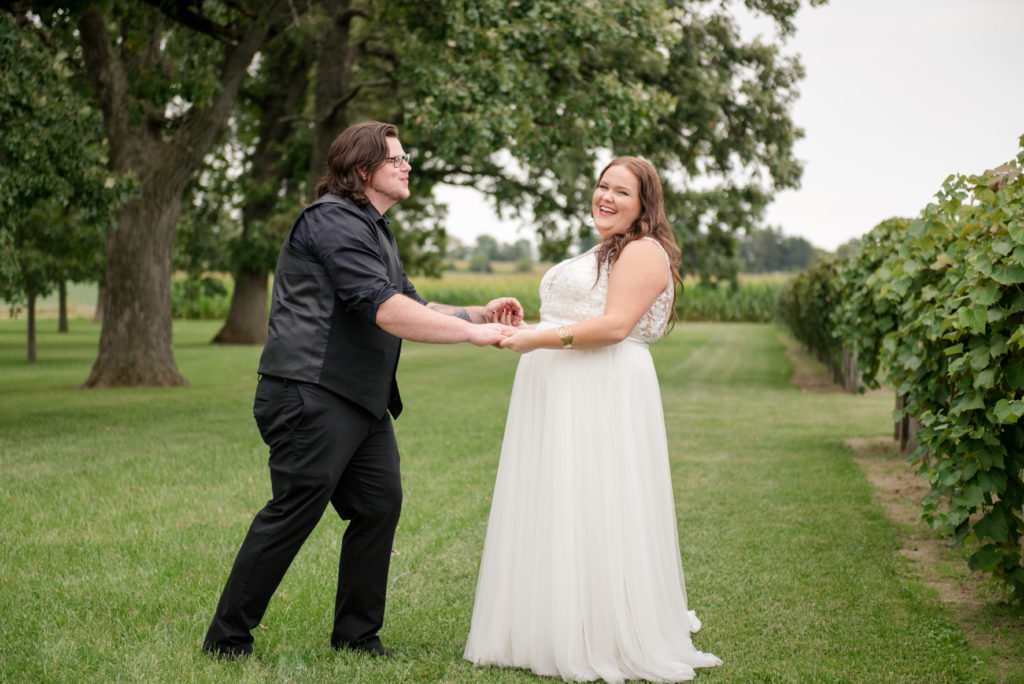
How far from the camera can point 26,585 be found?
523cm

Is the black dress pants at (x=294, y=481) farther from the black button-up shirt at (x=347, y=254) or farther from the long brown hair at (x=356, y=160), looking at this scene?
the long brown hair at (x=356, y=160)

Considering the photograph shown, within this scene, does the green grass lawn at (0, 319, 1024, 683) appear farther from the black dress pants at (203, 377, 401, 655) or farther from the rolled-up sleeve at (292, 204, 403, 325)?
the rolled-up sleeve at (292, 204, 403, 325)

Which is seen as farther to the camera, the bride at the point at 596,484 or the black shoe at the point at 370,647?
the black shoe at the point at 370,647

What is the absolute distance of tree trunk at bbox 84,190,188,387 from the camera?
16469 millimetres

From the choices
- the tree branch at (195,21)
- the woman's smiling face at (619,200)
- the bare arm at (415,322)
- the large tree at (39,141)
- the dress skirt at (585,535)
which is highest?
the tree branch at (195,21)

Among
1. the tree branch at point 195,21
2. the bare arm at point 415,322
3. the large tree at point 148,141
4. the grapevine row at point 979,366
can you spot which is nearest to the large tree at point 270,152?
the large tree at point 148,141

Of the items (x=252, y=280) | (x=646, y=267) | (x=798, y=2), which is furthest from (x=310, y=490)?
(x=252, y=280)

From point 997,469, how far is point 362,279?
3283 millimetres

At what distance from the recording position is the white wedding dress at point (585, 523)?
4168mm

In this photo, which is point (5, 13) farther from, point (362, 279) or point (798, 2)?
point (798, 2)

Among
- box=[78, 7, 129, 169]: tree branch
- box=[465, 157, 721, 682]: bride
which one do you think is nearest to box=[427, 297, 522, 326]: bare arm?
box=[465, 157, 721, 682]: bride

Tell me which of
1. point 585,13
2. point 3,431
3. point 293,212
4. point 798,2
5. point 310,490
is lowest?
point 3,431

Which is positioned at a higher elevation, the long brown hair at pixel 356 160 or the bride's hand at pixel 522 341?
the long brown hair at pixel 356 160

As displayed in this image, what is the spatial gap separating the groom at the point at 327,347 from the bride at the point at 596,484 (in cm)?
48
